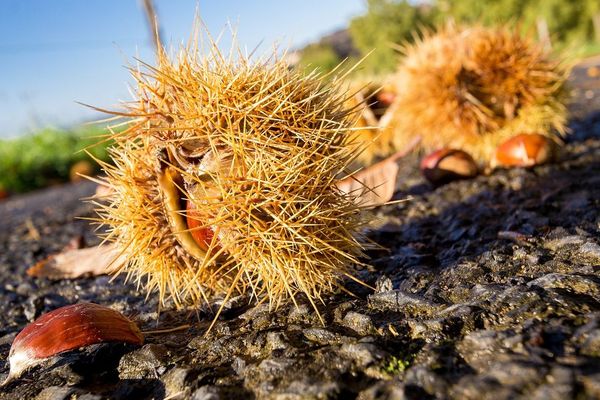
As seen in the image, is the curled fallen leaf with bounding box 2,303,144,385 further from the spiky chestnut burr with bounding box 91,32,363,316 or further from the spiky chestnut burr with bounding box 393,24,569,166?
the spiky chestnut burr with bounding box 393,24,569,166

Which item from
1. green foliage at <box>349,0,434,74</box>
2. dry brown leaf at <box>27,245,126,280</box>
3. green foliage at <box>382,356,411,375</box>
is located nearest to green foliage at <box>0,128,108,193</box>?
dry brown leaf at <box>27,245,126,280</box>

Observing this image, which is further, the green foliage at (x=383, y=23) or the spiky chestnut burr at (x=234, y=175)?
the green foliage at (x=383, y=23)

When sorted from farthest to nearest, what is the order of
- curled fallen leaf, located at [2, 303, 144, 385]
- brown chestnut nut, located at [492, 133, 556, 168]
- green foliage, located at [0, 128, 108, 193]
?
green foliage, located at [0, 128, 108, 193], brown chestnut nut, located at [492, 133, 556, 168], curled fallen leaf, located at [2, 303, 144, 385]

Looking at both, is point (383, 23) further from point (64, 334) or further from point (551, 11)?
point (64, 334)

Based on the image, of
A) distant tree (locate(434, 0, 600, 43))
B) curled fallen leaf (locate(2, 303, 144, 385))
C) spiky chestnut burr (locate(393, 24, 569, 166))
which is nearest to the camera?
curled fallen leaf (locate(2, 303, 144, 385))

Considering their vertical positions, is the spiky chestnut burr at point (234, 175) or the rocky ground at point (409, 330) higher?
the spiky chestnut burr at point (234, 175)

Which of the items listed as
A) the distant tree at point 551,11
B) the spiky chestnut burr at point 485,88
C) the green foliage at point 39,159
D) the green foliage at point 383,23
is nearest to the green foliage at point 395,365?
the spiky chestnut burr at point 485,88

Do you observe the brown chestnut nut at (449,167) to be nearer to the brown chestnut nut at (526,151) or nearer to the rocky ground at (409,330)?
the brown chestnut nut at (526,151)

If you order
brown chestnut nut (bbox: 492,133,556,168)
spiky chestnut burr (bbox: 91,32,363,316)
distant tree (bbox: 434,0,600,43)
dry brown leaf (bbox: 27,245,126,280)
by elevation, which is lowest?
distant tree (bbox: 434,0,600,43)
